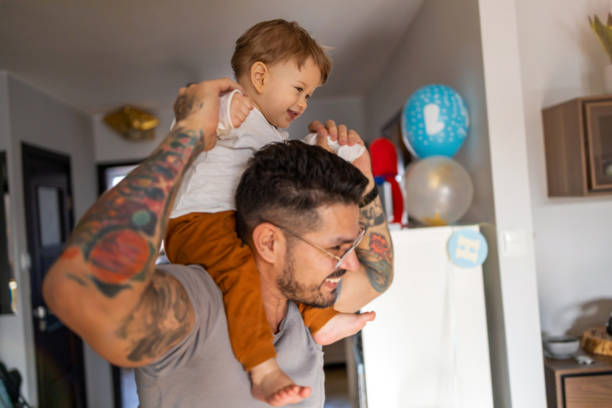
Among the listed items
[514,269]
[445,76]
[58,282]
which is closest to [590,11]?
[445,76]

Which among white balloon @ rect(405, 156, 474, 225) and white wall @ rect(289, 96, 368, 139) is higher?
white wall @ rect(289, 96, 368, 139)

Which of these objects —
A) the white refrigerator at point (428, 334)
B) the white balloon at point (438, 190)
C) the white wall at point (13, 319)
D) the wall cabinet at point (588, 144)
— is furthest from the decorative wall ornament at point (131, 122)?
the wall cabinet at point (588, 144)

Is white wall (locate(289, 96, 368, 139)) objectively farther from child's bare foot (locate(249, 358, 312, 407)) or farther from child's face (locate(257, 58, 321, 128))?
child's bare foot (locate(249, 358, 312, 407))

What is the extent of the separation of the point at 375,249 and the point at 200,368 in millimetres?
550

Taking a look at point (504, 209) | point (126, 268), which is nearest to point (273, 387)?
point (126, 268)

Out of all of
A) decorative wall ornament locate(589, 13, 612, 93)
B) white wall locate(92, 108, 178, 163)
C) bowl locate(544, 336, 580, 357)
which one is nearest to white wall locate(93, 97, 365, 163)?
white wall locate(92, 108, 178, 163)

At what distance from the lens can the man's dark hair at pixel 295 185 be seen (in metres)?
0.92

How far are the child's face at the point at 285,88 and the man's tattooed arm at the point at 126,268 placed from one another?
52 centimetres

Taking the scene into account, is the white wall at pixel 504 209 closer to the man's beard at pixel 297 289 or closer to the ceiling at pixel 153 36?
the ceiling at pixel 153 36

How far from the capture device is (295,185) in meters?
0.92

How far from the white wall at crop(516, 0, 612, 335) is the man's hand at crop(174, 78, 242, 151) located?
2148 mm

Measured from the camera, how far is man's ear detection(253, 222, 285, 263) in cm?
94

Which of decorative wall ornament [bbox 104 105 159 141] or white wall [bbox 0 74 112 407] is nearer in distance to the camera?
white wall [bbox 0 74 112 407]

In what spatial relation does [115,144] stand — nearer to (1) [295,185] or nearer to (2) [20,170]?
(2) [20,170]
